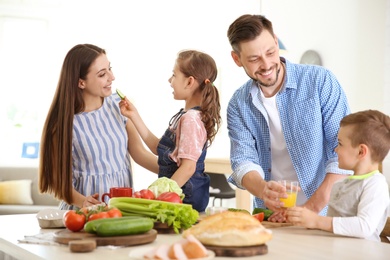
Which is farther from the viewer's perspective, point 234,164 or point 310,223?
point 234,164

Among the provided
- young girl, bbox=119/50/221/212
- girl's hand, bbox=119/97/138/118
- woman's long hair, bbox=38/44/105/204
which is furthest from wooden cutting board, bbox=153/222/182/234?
girl's hand, bbox=119/97/138/118

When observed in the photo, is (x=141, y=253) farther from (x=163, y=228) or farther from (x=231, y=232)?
(x=163, y=228)

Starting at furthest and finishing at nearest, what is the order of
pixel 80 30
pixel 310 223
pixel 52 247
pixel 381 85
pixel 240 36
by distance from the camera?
pixel 80 30 < pixel 381 85 < pixel 240 36 < pixel 310 223 < pixel 52 247

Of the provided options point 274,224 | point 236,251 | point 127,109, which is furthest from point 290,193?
point 127,109

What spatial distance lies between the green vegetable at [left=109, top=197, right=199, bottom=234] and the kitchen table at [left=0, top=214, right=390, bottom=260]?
6 centimetres

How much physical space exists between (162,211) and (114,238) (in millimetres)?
303

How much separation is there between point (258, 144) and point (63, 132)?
934mm

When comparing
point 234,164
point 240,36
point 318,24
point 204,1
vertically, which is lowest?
point 234,164

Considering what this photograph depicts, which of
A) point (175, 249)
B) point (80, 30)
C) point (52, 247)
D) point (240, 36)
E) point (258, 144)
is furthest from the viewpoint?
point (80, 30)

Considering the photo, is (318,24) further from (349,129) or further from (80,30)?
(349,129)

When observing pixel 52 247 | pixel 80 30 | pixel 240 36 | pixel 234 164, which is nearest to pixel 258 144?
pixel 234 164

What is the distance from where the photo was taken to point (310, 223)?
2494mm

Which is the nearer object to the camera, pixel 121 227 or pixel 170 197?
pixel 121 227

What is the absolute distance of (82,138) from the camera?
338cm
